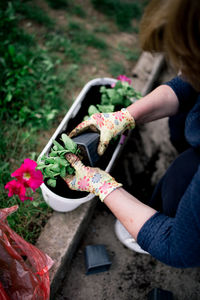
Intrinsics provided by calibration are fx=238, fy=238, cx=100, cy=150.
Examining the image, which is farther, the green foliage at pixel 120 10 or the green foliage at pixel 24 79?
the green foliage at pixel 120 10

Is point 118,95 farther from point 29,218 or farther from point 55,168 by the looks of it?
point 29,218

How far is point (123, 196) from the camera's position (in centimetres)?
105

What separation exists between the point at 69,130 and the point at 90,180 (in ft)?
1.58

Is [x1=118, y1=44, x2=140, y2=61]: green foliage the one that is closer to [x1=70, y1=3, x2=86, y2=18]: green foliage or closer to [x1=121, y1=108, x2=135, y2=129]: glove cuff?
[x1=70, y1=3, x2=86, y2=18]: green foliage

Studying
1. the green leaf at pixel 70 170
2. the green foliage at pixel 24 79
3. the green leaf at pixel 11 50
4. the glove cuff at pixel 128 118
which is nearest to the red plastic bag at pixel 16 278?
the green leaf at pixel 70 170

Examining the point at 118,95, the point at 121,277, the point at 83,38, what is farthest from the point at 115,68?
the point at 121,277

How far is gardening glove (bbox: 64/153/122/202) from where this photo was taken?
3.51 feet

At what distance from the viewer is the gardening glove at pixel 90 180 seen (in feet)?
3.51

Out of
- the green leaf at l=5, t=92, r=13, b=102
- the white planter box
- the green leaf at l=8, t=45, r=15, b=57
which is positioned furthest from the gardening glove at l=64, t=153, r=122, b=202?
the green leaf at l=8, t=45, r=15, b=57

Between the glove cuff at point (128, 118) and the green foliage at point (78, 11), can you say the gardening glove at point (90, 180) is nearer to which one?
the glove cuff at point (128, 118)

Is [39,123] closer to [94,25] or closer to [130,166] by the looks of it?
[130,166]

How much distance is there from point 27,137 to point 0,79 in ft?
1.75

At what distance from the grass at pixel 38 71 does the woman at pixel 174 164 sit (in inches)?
20.6

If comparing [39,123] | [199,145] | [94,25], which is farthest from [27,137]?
[94,25]
